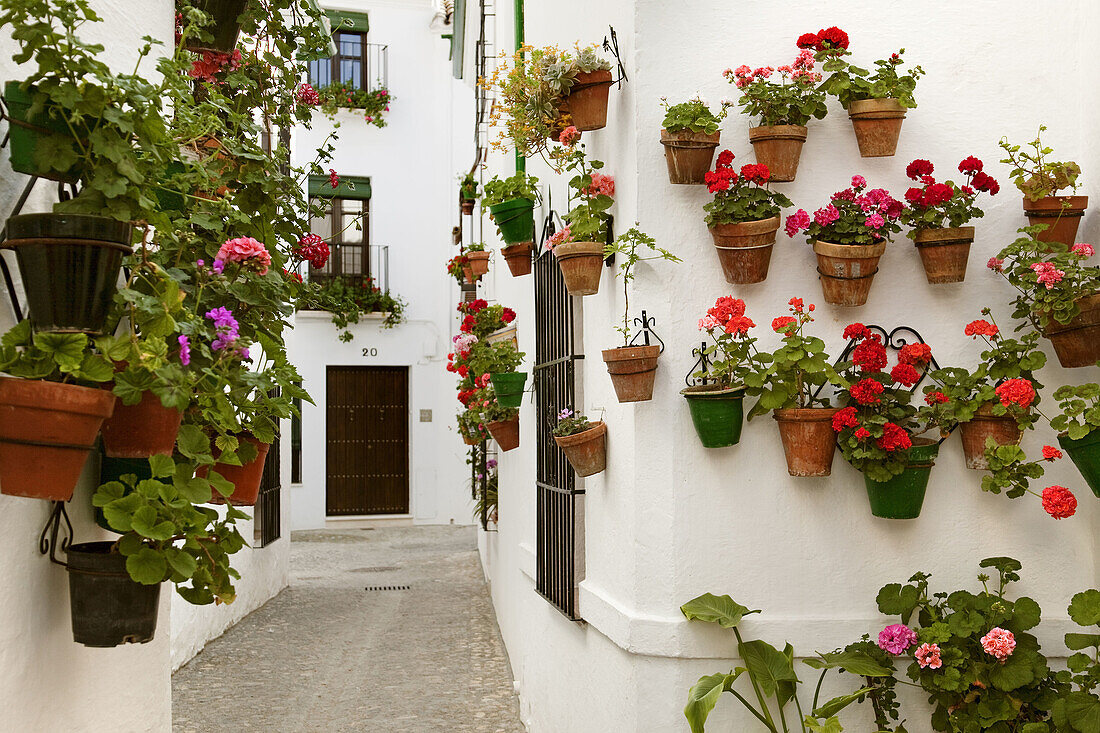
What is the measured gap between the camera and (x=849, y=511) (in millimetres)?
3555

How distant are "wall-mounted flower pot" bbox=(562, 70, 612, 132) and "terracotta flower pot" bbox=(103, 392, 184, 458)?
211cm

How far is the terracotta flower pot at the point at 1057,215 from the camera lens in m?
3.49

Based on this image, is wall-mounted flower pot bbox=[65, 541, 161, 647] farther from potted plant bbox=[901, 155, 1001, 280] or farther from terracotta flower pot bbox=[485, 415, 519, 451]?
terracotta flower pot bbox=[485, 415, 519, 451]

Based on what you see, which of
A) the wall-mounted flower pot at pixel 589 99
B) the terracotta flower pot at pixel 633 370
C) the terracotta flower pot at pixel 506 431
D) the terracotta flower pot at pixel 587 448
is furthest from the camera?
the terracotta flower pot at pixel 506 431

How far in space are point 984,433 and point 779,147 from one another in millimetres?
1221

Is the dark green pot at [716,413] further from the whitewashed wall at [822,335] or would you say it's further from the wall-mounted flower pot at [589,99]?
the wall-mounted flower pot at [589,99]

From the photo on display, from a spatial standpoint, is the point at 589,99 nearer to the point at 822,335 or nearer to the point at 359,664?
the point at 822,335

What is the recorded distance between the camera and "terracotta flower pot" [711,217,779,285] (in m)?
3.39

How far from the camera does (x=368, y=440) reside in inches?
675

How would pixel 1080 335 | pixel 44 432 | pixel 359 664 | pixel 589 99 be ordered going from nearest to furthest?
pixel 44 432 < pixel 1080 335 < pixel 589 99 < pixel 359 664

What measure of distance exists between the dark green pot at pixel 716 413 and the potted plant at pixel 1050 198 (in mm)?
1230

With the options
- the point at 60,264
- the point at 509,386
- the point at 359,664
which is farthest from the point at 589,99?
the point at 359,664

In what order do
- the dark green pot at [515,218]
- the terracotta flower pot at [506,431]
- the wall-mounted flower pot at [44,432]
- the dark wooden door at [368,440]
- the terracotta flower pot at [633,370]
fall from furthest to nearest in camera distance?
the dark wooden door at [368,440], the terracotta flower pot at [506,431], the dark green pot at [515,218], the terracotta flower pot at [633,370], the wall-mounted flower pot at [44,432]

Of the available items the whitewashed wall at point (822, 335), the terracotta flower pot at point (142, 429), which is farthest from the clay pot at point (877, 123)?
the terracotta flower pot at point (142, 429)
